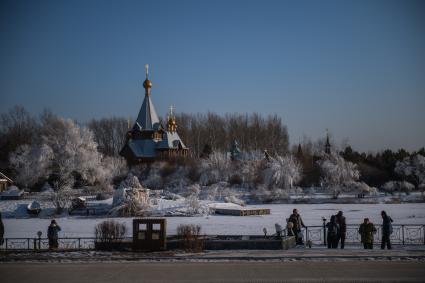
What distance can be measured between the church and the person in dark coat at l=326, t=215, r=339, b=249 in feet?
162

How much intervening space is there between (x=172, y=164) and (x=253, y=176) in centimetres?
1107

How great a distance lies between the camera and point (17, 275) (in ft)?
39.1

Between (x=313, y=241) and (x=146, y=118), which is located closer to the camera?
(x=313, y=241)

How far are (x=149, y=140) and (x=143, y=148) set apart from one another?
1458 mm

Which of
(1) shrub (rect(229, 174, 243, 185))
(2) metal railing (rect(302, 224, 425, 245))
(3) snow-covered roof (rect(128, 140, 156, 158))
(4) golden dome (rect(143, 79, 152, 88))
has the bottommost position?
(2) metal railing (rect(302, 224, 425, 245))

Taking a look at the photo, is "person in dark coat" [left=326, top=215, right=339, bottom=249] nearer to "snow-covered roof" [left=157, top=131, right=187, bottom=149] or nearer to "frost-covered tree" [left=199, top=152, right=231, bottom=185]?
"frost-covered tree" [left=199, top=152, right=231, bottom=185]

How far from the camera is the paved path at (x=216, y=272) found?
1095 cm

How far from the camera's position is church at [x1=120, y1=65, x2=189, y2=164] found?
65062 mm

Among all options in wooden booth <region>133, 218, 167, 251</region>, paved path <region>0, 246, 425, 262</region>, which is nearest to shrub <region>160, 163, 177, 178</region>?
wooden booth <region>133, 218, 167, 251</region>

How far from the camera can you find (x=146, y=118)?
66438 mm

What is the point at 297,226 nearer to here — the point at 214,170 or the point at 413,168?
the point at 214,170

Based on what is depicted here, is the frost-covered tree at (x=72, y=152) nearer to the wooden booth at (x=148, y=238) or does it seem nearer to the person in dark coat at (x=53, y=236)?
the person in dark coat at (x=53, y=236)

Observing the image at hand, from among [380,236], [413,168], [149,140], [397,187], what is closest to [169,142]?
[149,140]

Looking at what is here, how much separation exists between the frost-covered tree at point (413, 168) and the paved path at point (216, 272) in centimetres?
4637
